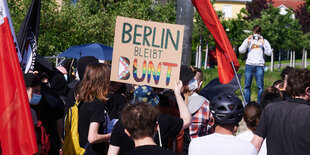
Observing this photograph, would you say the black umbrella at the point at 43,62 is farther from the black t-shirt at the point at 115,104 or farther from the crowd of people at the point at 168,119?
the black t-shirt at the point at 115,104

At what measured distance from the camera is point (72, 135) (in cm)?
512

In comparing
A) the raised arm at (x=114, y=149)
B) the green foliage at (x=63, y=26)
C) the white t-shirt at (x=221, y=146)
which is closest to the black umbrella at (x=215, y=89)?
the raised arm at (x=114, y=149)

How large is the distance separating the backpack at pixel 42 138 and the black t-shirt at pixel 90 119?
0.34 metres

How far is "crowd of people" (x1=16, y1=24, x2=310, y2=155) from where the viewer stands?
143 inches

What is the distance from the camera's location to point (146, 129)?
3.54 meters

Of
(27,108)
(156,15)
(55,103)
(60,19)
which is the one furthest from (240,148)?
(156,15)

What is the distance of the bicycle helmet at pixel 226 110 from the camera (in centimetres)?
378

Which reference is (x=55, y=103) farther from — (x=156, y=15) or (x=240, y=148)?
(x=156, y=15)

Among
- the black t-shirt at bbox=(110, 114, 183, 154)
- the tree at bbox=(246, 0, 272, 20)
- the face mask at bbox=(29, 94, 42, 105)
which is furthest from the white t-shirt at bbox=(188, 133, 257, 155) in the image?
the tree at bbox=(246, 0, 272, 20)

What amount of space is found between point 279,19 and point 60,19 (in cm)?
2638

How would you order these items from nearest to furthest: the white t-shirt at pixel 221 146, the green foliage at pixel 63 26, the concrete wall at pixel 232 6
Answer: the white t-shirt at pixel 221 146, the green foliage at pixel 63 26, the concrete wall at pixel 232 6

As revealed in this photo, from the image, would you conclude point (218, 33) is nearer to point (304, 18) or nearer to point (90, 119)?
point (90, 119)

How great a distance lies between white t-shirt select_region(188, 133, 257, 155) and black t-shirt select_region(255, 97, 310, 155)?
3.00ft

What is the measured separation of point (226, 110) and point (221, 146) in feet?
1.18
